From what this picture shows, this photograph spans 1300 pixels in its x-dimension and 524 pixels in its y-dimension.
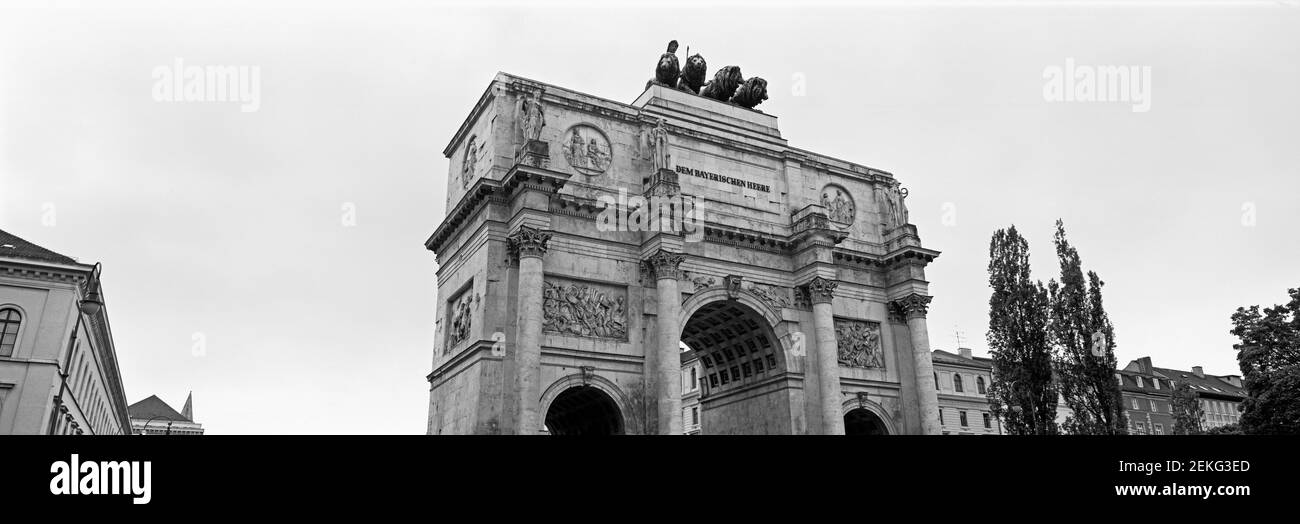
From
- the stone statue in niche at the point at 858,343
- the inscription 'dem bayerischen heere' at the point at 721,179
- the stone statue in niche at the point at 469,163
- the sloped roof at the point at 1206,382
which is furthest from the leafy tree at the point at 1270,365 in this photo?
the sloped roof at the point at 1206,382

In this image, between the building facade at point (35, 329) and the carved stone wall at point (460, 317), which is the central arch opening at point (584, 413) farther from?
the building facade at point (35, 329)

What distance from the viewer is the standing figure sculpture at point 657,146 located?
95.7 feet

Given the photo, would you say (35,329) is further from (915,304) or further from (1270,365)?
(1270,365)

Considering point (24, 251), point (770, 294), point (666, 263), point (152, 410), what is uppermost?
point (24, 251)

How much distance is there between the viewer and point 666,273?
26922mm

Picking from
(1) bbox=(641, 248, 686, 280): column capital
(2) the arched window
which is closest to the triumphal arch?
(1) bbox=(641, 248, 686, 280): column capital

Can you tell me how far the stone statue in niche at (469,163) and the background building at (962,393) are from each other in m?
42.6

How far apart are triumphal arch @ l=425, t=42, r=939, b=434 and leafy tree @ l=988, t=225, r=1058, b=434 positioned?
2744mm

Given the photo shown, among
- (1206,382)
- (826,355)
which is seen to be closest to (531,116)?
(826,355)

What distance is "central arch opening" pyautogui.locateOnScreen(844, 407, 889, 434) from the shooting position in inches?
1233

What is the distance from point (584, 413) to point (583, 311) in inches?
174
